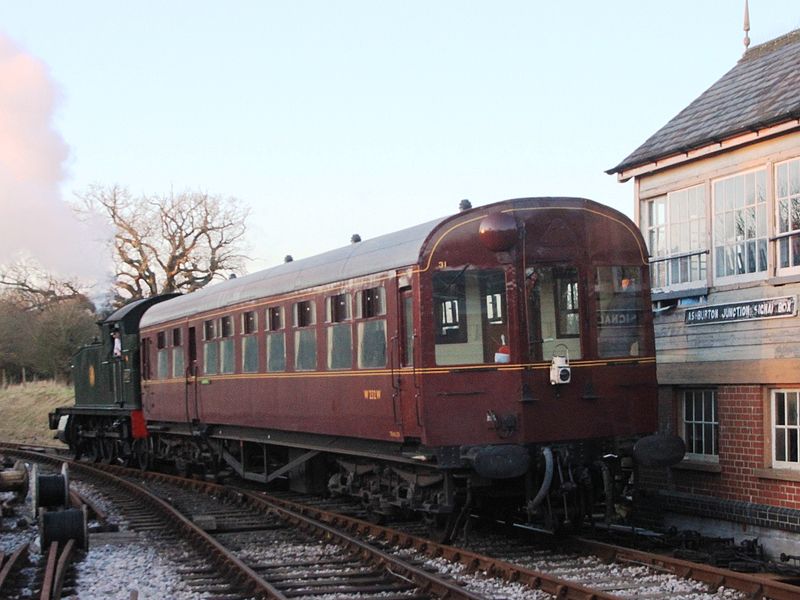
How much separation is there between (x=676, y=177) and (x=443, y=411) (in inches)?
170

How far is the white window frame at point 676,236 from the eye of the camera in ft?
37.4

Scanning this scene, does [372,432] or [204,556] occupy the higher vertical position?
[372,432]

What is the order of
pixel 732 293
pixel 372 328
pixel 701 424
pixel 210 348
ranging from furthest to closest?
pixel 210 348 < pixel 701 424 < pixel 732 293 < pixel 372 328

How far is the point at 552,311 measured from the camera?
32.1 ft

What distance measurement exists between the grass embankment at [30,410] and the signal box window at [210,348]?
20.8 m

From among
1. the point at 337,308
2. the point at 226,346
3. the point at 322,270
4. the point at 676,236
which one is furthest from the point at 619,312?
the point at 226,346

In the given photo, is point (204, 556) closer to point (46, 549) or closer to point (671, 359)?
point (46, 549)

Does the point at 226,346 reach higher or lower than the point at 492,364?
higher

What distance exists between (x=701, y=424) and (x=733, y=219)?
7.28 feet

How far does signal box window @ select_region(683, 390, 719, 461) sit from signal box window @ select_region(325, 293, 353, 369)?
3788 millimetres

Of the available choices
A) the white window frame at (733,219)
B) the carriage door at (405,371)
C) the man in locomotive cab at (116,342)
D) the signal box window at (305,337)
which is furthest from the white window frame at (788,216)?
the man in locomotive cab at (116,342)

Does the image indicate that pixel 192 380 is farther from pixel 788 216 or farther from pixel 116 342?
pixel 788 216

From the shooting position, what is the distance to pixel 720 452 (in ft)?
35.6

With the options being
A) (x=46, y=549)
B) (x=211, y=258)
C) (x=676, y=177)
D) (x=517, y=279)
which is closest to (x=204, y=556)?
(x=46, y=549)
